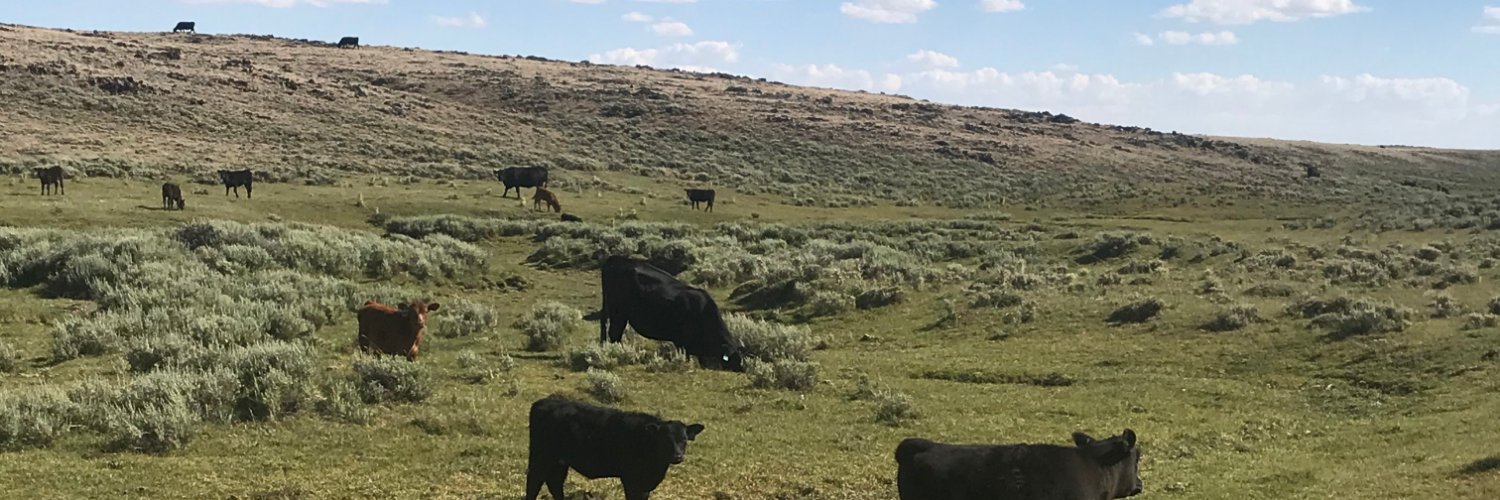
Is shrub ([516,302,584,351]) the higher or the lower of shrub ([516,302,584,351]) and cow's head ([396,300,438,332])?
the lower

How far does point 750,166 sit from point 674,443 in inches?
2794

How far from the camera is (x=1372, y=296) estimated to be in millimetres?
25609

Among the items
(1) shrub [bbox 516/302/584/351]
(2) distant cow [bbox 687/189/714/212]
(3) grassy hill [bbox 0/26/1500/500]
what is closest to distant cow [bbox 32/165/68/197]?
(3) grassy hill [bbox 0/26/1500/500]

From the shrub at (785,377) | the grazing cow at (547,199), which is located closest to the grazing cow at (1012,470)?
the shrub at (785,377)

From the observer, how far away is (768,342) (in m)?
19.7

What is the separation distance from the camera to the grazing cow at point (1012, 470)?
8234 mm

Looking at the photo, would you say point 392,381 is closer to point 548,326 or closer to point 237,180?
point 548,326

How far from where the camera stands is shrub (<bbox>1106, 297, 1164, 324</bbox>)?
76.9 ft

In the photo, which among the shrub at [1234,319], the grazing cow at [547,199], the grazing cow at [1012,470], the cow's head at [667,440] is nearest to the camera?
the grazing cow at [1012,470]

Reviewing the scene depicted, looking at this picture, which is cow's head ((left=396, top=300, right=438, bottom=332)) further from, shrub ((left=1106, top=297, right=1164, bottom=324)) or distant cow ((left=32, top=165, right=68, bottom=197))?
distant cow ((left=32, top=165, right=68, bottom=197))

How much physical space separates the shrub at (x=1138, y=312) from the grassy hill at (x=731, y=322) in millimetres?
77

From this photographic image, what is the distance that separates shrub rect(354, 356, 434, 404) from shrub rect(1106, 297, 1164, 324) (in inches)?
604

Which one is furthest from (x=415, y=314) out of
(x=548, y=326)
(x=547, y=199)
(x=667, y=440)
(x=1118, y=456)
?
(x=547, y=199)

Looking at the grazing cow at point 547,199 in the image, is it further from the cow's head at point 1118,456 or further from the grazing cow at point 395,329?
the cow's head at point 1118,456
